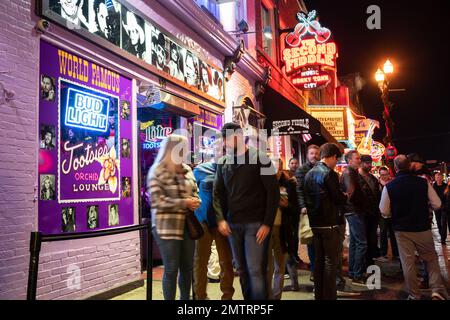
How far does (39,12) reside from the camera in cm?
483

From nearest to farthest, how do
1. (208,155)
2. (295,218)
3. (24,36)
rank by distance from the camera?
1. (24,36)
2. (295,218)
3. (208,155)

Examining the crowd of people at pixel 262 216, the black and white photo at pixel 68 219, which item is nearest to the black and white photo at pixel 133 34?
the crowd of people at pixel 262 216

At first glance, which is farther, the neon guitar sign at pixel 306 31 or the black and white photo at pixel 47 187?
the neon guitar sign at pixel 306 31

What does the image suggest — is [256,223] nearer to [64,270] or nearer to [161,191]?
[161,191]

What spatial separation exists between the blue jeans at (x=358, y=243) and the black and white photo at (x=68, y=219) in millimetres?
4309

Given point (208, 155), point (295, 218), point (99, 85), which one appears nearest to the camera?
point (99, 85)

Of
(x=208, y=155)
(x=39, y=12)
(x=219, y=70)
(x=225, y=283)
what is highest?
(x=219, y=70)

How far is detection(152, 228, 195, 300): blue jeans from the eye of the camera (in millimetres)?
3967

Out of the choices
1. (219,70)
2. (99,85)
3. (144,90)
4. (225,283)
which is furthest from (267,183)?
(219,70)

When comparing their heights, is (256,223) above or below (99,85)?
below

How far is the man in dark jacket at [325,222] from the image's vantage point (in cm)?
462

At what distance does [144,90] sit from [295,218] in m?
3.35

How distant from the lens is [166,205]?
397 cm

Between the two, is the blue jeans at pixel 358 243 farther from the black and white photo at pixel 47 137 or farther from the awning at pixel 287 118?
the awning at pixel 287 118
